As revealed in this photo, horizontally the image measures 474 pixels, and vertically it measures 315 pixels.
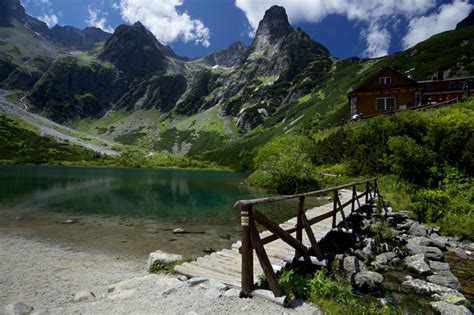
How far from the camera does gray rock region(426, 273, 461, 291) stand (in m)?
11.1

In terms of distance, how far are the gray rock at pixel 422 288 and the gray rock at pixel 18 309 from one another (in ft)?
40.7

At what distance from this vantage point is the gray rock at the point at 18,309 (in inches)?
305

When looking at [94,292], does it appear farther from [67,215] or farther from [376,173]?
[376,173]

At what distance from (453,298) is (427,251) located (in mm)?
5677

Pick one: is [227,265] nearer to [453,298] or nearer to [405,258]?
[453,298]

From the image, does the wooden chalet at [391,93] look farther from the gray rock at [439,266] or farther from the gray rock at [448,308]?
→ the gray rock at [448,308]

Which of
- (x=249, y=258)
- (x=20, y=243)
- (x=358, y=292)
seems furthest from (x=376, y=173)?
(x=20, y=243)

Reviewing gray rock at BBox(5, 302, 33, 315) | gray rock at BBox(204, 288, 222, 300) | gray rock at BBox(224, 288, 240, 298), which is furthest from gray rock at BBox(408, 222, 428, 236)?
gray rock at BBox(5, 302, 33, 315)

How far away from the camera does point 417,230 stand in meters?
18.4

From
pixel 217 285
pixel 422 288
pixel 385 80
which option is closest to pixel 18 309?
pixel 217 285

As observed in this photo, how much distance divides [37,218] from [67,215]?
229 centimetres

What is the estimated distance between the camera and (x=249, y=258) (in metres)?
7.89

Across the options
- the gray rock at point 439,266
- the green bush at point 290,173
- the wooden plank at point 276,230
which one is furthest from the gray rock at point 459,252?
the green bush at point 290,173

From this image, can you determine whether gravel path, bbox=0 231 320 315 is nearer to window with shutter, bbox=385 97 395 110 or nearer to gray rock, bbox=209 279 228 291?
gray rock, bbox=209 279 228 291
